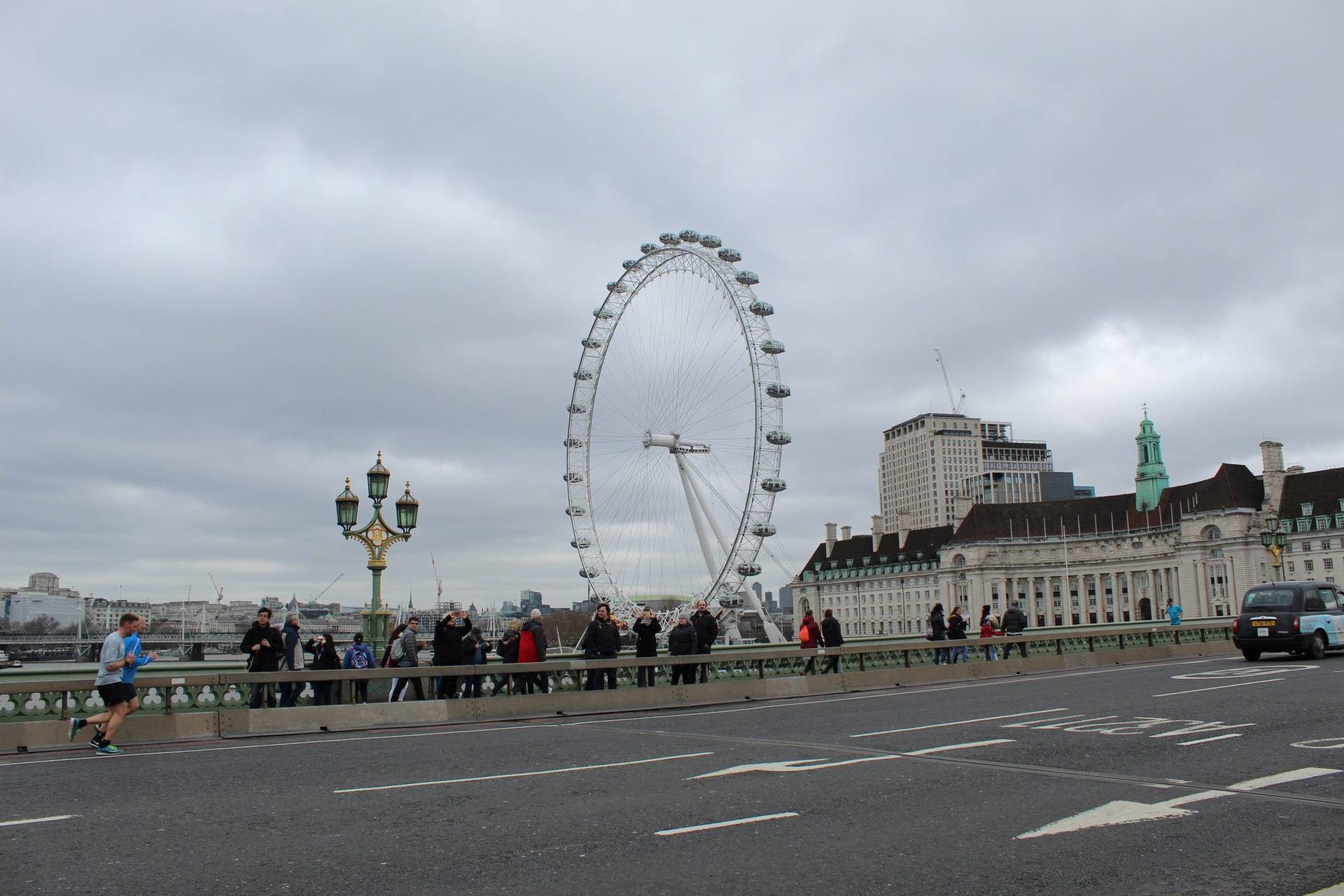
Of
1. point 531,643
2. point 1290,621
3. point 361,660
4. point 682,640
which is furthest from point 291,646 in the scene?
point 1290,621

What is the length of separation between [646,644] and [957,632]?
12282mm

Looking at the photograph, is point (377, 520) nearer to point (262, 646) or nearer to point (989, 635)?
point (262, 646)

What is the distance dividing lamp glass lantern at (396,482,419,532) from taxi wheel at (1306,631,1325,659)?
83.4 feet

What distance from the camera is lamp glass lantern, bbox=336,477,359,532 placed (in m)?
28.3

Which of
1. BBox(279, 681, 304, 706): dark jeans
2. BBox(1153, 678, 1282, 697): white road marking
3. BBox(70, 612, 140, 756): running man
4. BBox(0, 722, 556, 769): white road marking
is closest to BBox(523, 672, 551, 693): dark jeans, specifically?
BBox(0, 722, 556, 769): white road marking

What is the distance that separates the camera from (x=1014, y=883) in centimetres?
736

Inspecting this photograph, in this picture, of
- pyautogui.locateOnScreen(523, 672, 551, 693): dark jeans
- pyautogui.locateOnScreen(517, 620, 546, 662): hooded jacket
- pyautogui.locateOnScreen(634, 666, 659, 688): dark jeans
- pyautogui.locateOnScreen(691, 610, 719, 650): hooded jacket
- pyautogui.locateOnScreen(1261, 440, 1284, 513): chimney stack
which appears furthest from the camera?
pyautogui.locateOnScreen(1261, 440, 1284, 513): chimney stack

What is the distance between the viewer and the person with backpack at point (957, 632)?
30984 millimetres

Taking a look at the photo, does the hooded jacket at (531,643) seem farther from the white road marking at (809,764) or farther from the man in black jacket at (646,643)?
the white road marking at (809,764)

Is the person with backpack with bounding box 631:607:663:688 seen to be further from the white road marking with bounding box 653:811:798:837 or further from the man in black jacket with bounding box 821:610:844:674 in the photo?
the white road marking with bounding box 653:811:798:837

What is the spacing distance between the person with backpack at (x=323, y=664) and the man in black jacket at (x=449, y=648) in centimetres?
212

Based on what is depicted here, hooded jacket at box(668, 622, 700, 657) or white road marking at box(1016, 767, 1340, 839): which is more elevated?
hooded jacket at box(668, 622, 700, 657)

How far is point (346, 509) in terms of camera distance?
28.4 m

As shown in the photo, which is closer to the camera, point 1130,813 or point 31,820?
point 1130,813
